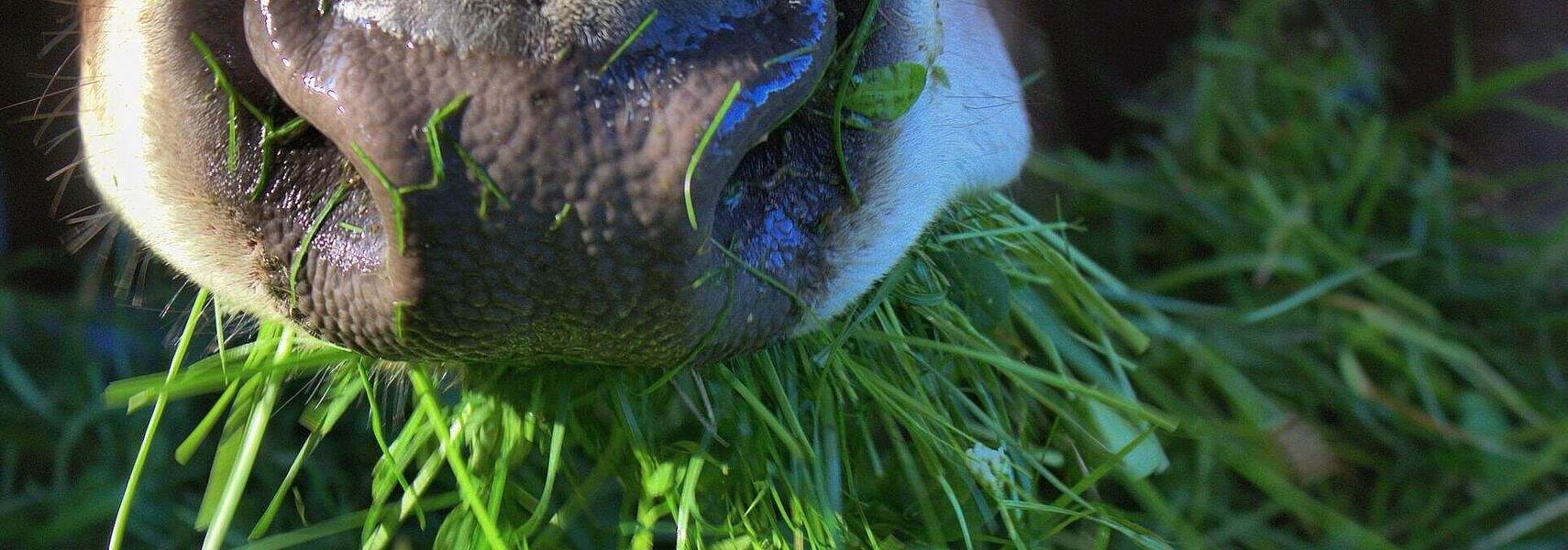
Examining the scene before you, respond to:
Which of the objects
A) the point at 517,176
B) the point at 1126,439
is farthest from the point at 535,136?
the point at 1126,439

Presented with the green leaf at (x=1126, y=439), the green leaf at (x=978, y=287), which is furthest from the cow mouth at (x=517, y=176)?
the green leaf at (x=1126, y=439)

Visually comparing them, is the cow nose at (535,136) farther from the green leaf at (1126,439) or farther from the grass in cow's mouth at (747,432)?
the green leaf at (1126,439)

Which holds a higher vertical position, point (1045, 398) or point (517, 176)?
point (517, 176)

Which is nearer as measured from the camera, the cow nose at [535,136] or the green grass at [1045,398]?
the cow nose at [535,136]

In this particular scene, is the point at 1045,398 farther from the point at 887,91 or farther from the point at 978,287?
the point at 887,91

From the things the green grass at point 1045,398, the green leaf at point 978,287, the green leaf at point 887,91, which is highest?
the green leaf at point 887,91

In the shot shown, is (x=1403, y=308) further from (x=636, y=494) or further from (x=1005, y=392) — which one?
(x=636, y=494)
